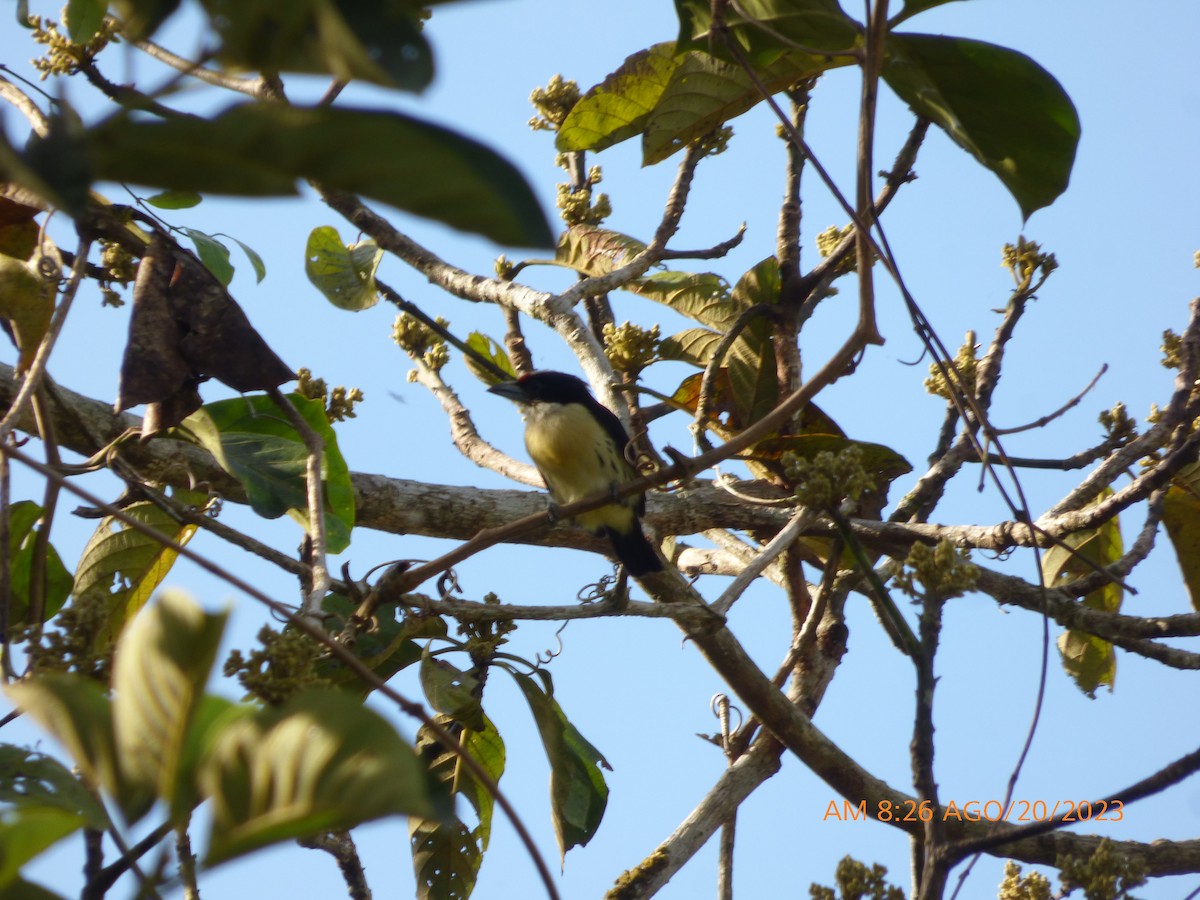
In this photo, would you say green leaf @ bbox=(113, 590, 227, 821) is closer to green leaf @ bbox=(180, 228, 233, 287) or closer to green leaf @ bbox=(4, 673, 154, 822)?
green leaf @ bbox=(4, 673, 154, 822)

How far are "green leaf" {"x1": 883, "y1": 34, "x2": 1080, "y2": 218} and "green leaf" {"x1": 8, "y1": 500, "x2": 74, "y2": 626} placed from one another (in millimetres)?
2245

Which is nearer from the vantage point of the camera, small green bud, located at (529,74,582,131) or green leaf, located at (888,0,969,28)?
green leaf, located at (888,0,969,28)

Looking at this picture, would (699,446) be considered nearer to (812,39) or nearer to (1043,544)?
(1043,544)

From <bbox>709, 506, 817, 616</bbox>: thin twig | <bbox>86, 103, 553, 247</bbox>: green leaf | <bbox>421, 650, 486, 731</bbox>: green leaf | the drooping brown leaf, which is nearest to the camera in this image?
<bbox>86, 103, 553, 247</bbox>: green leaf

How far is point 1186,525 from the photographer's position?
11.9 feet

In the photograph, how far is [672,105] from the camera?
3.06 meters

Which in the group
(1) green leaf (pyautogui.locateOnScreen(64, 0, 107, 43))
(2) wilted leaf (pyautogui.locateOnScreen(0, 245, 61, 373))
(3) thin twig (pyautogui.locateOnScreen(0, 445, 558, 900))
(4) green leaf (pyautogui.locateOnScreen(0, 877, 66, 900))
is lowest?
(4) green leaf (pyautogui.locateOnScreen(0, 877, 66, 900))

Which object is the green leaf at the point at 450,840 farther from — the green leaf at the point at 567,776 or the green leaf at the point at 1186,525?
the green leaf at the point at 1186,525

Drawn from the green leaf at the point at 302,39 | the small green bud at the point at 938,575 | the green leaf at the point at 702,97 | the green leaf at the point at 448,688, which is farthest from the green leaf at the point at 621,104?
the green leaf at the point at 302,39

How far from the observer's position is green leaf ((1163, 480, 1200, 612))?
3555 millimetres

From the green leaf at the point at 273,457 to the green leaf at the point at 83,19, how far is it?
1011 millimetres

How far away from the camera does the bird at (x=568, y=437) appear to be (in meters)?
4.26

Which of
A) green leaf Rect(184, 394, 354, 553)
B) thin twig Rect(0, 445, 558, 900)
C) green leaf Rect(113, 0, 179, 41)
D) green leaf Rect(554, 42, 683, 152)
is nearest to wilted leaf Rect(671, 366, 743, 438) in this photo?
green leaf Rect(554, 42, 683, 152)

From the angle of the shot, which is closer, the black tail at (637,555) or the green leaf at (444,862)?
the green leaf at (444,862)
